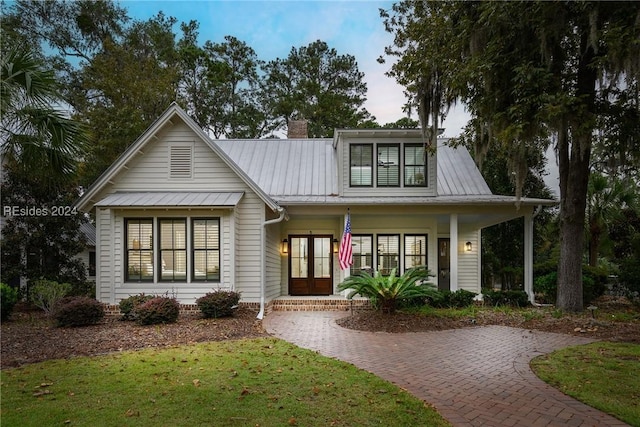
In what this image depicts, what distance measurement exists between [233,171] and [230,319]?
405cm

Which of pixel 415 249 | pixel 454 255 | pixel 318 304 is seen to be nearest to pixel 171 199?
pixel 318 304

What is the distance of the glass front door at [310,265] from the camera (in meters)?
13.6

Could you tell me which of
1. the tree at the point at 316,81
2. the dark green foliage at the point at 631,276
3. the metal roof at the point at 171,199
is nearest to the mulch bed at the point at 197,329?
the dark green foliage at the point at 631,276

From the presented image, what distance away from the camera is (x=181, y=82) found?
23.0 meters

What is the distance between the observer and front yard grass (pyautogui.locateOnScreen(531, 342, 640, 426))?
4.32 m

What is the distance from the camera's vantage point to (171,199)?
10719mm

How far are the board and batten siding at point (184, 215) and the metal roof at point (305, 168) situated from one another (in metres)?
1.66

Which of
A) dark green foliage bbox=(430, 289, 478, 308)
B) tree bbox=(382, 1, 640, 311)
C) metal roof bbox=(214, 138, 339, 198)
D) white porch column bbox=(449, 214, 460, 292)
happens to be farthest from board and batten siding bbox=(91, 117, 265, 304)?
tree bbox=(382, 1, 640, 311)

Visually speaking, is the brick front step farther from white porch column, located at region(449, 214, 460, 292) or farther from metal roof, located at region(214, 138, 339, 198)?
metal roof, located at region(214, 138, 339, 198)

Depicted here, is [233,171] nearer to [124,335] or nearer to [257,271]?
[257,271]

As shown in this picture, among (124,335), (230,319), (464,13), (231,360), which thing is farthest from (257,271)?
(464,13)

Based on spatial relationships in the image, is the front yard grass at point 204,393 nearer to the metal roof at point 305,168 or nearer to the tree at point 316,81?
the metal roof at point 305,168

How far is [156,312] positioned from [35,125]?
4.35m

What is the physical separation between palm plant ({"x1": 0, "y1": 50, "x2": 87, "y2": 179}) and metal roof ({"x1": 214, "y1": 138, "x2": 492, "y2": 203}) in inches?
235
